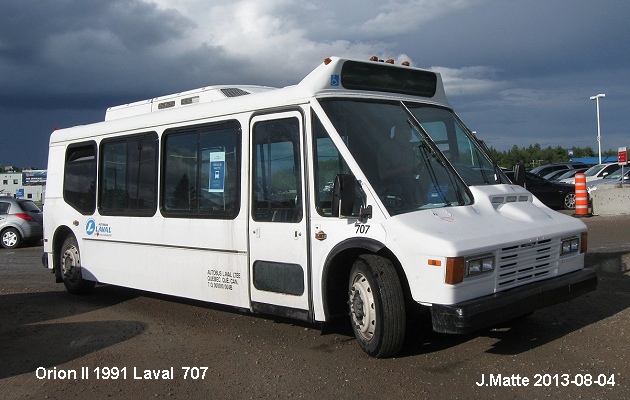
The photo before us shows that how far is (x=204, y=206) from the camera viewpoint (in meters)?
7.61

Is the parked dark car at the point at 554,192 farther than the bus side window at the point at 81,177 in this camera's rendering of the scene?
Yes

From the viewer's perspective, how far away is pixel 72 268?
1012cm

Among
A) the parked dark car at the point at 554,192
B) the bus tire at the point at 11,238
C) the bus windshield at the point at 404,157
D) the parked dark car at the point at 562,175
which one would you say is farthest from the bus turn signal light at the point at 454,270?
the parked dark car at the point at 562,175

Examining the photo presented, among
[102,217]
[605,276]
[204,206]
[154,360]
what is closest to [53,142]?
[102,217]

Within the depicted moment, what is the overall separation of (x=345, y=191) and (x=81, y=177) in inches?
232

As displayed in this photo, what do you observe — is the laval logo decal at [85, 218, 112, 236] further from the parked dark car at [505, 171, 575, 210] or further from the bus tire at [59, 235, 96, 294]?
the parked dark car at [505, 171, 575, 210]

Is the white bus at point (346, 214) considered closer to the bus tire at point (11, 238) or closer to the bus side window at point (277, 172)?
the bus side window at point (277, 172)

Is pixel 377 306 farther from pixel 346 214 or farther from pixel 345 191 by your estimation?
pixel 345 191

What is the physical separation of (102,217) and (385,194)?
17.3 ft

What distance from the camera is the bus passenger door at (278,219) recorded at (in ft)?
21.0

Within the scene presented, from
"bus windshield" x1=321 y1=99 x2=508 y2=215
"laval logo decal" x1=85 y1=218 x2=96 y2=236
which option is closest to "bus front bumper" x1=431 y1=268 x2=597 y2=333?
"bus windshield" x1=321 y1=99 x2=508 y2=215

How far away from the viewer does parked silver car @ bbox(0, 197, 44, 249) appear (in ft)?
63.1

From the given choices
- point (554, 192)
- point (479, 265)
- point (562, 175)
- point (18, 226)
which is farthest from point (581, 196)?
point (18, 226)

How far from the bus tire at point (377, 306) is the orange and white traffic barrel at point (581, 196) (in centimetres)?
1545
